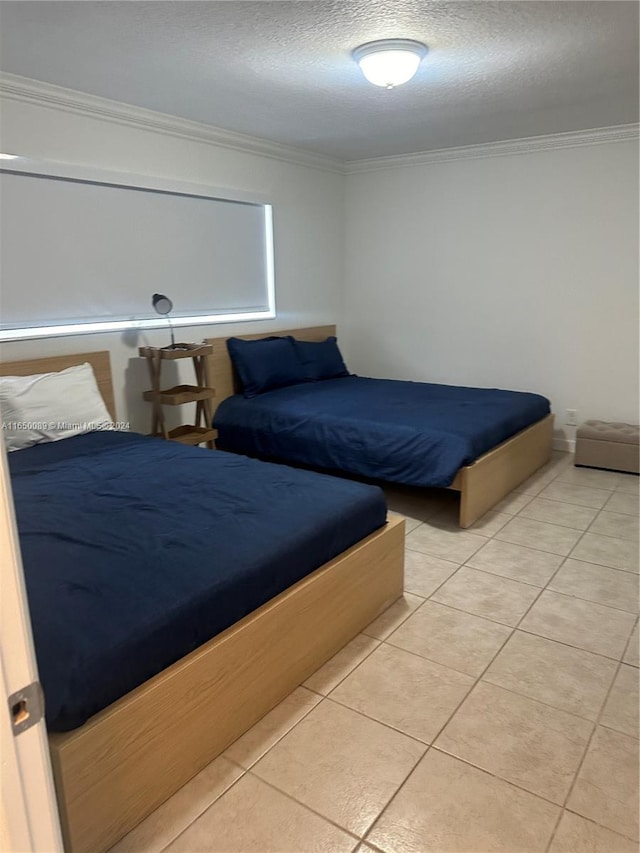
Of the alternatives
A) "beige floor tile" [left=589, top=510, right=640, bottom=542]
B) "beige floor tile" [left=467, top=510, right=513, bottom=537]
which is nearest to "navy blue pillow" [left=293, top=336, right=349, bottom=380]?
"beige floor tile" [left=467, top=510, right=513, bottom=537]

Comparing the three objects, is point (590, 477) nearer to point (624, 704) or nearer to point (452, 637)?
point (452, 637)

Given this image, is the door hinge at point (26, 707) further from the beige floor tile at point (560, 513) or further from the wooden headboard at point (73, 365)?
the beige floor tile at point (560, 513)

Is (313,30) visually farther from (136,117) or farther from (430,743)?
(430,743)

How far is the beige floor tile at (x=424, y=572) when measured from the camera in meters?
2.71

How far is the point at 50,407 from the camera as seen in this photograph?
305 centimetres

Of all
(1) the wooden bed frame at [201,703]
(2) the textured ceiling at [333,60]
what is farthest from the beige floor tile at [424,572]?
(2) the textured ceiling at [333,60]

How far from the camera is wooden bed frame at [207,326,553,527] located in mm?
3277

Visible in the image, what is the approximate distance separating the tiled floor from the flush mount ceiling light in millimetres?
2217

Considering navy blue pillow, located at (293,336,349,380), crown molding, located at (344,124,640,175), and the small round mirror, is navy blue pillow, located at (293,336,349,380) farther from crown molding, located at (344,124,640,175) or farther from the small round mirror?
crown molding, located at (344,124,640,175)

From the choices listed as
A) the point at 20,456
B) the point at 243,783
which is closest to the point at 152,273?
the point at 20,456

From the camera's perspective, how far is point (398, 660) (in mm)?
2205

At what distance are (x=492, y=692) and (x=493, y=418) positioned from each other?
1891 mm

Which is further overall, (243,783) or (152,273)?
(152,273)

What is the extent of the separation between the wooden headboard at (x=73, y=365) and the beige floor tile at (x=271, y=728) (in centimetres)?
219
